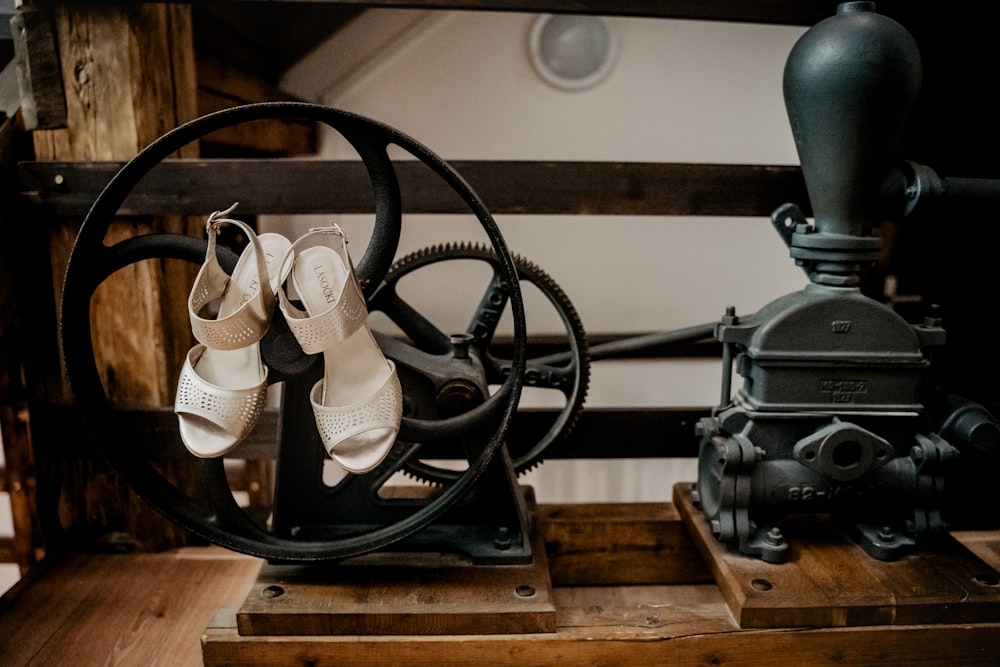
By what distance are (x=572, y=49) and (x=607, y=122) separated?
252 mm

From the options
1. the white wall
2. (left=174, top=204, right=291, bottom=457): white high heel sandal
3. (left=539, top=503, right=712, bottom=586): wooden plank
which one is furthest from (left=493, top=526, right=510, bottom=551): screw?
the white wall

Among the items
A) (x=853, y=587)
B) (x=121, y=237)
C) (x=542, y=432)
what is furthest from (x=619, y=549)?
(x=121, y=237)

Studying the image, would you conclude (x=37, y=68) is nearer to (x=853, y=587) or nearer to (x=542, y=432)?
(x=542, y=432)

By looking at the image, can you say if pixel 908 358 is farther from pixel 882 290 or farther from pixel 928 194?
pixel 882 290

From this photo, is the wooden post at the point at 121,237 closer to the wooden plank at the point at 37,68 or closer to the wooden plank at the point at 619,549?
the wooden plank at the point at 37,68

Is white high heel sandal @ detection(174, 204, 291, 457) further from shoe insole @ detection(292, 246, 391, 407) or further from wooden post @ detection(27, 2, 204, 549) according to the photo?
wooden post @ detection(27, 2, 204, 549)

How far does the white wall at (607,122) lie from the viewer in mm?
2254

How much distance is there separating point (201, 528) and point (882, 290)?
1.56 m

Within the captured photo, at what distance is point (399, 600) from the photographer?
3.87 feet

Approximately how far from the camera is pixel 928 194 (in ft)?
4.19

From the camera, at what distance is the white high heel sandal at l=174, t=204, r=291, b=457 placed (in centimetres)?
103

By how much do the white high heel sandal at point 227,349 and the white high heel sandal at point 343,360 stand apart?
0.05 metres

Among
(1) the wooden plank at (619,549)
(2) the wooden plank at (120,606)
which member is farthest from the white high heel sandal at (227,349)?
(1) the wooden plank at (619,549)

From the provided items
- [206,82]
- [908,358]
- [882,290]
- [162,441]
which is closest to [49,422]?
[162,441]
